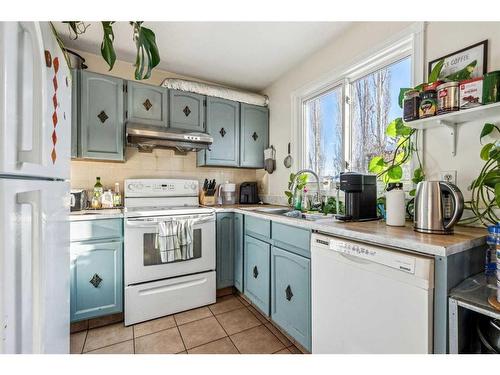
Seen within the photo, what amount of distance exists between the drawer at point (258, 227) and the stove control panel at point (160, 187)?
0.86 meters

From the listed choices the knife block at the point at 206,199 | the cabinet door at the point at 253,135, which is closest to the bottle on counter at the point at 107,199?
the knife block at the point at 206,199

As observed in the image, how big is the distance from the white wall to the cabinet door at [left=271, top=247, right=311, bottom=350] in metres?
1.00

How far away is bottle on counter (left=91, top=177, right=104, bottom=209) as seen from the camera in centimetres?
221

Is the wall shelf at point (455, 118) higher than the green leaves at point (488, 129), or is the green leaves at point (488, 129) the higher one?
the wall shelf at point (455, 118)

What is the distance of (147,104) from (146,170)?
68cm

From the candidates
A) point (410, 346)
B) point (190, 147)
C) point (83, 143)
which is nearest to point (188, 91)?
point (190, 147)

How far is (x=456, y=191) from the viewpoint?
102 cm

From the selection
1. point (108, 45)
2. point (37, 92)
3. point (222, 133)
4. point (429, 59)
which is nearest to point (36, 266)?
point (37, 92)

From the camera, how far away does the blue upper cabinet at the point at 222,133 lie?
264 cm

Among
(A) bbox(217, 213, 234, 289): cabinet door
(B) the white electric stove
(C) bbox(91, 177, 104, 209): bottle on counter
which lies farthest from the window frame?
(C) bbox(91, 177, 104, 209): bottle on counter

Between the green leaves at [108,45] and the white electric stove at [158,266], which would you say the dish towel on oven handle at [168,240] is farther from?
the green leaves at [108,45]

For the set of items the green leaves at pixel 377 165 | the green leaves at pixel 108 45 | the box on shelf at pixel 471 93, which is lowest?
the green leaves at pixel 377 165

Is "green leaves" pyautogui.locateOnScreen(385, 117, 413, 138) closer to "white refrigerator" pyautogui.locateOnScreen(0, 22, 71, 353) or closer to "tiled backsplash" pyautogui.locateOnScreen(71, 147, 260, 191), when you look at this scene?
"white refrigerator" pyautogui.locateOnScreen(0, 22, 71, 353)

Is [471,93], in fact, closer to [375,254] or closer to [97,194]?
[375,254]
